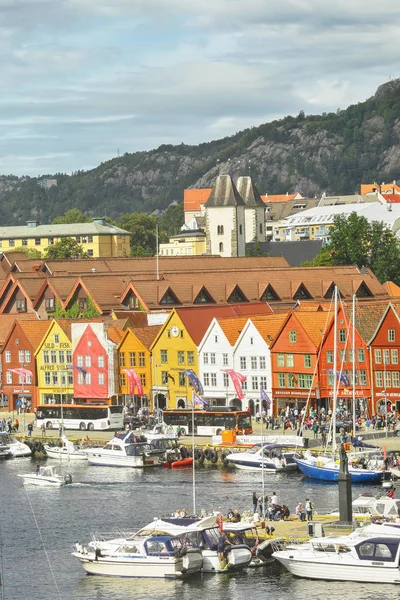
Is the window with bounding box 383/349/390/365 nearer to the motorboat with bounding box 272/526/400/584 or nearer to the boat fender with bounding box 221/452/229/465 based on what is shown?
the boat fender with bounding box 221/452/229/465

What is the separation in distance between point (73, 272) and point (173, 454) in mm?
74008

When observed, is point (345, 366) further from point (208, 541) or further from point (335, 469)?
point (208, 541)

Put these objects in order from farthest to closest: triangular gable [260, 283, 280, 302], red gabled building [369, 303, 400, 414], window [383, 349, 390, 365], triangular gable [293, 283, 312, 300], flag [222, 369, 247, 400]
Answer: triangular gable [293, 283, 312, 300] < triangular gable [260, 283, 280, 302] < window [383, 349, 390, 365] < flag [222, 369, 247, 400] < red gabled building [369, 303, 400, 414]

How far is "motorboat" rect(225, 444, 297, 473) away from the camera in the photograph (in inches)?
4104

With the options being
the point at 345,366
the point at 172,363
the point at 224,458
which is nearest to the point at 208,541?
the point at 224,458

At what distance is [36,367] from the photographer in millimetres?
146500

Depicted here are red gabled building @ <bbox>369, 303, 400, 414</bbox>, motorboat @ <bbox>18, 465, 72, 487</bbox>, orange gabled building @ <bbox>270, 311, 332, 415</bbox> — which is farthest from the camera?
orange gabled building @ <bbox>270, 311, 332, 415</bbox>

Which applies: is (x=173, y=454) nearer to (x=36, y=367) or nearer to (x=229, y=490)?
(x=229, y=490)

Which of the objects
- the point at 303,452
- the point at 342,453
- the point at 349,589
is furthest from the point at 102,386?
the point at 349,589

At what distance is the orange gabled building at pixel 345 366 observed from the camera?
122500mm

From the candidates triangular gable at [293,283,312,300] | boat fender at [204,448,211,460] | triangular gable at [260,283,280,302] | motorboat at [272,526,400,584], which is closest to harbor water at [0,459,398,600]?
motorboat at [272,526,400,584]

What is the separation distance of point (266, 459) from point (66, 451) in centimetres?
1974

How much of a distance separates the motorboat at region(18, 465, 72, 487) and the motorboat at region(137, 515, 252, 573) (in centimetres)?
3107

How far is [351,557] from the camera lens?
69.5m
